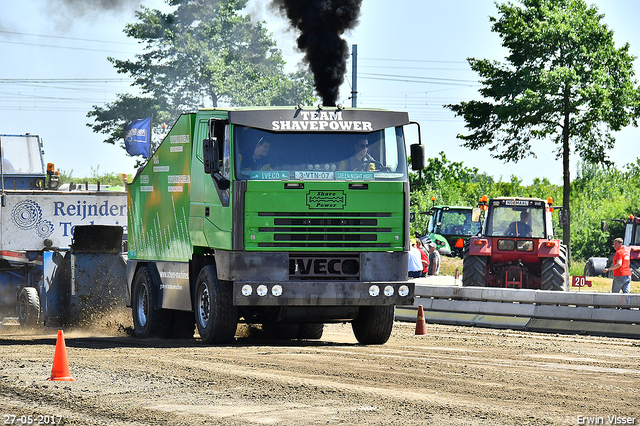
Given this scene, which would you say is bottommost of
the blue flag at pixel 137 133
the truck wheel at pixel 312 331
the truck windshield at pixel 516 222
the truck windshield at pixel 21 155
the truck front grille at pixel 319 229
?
the truck wheel at pixel 312 331

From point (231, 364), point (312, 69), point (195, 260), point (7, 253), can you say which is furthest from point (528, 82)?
point (231, 364)

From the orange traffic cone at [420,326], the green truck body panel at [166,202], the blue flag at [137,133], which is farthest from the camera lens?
the blue flag at [137,133]

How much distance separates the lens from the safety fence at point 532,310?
15625 mm

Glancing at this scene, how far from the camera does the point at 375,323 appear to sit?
13.7 meters

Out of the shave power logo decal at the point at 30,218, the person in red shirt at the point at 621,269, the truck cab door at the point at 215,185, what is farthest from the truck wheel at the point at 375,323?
the person in red shirt at the point at 621,269

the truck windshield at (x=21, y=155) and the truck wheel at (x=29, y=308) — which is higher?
→ the truck windshield at (x=21, y=155)

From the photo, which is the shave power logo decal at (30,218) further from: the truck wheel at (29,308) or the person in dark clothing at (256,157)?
the person in dark clothing at (256,157)

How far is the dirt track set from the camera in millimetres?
8086

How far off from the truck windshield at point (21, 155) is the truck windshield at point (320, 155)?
12479 mm

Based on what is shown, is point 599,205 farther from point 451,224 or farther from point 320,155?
point 320,155

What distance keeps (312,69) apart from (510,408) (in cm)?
1362

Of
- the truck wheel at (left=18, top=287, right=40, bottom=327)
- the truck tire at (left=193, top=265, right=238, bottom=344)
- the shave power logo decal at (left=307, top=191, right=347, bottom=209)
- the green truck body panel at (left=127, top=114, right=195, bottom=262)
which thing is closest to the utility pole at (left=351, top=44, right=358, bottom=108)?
the truck wheel at (left=18, top=287, right=40, bottom=327)

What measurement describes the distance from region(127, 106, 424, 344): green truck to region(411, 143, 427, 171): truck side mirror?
16mm

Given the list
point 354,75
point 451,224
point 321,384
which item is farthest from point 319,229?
point 451,224
